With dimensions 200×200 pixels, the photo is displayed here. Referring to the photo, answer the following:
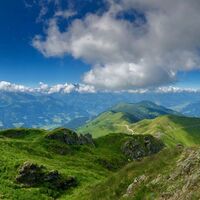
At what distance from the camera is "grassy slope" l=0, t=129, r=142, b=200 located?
70.6m

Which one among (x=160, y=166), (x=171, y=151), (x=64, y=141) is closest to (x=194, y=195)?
(x=160, y=166)

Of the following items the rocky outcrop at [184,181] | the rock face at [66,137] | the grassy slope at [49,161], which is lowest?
the grassy slope at [49,161]

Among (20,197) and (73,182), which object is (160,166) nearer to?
(20,197)

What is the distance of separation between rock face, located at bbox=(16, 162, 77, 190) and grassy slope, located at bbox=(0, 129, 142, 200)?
7.29ft

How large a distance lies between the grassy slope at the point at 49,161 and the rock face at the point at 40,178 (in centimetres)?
222

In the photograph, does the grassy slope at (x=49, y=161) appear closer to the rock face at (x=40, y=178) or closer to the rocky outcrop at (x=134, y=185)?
the rock face at (x=40, y=178)

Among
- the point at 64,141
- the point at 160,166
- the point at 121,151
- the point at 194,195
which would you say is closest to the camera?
the point at 194,195

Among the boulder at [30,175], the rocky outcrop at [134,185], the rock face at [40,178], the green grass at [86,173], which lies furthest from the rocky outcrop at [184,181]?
the boulder at [30,175]

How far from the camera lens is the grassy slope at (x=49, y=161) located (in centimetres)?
7056

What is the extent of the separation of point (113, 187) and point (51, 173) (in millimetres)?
30472

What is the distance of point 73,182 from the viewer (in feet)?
266

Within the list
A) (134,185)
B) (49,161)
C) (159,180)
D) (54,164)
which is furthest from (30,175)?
(159,180)

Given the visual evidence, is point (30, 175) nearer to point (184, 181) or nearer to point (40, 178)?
point (40, 178)

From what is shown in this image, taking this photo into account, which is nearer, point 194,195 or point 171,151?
point 194,195
